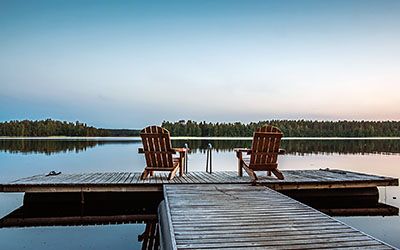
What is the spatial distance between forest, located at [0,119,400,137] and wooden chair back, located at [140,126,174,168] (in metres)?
40.2

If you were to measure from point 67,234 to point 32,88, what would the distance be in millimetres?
18858

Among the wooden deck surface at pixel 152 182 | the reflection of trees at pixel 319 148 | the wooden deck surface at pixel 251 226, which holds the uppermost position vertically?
the wooden deck surface at pixel 251 226

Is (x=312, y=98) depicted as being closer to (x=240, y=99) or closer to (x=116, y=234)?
(x=240, y=99)


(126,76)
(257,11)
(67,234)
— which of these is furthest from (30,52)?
(67,234)

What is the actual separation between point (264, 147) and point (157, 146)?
2.01 meters

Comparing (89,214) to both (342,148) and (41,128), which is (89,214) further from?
(41,128)

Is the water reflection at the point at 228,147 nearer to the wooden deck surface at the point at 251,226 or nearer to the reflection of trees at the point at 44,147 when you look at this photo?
the reflection of trees at the point at 44,147

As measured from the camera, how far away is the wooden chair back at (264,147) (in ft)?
24.0

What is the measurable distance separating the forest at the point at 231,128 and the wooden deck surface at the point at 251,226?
42715 mm

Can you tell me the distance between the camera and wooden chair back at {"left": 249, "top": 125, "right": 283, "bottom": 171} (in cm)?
733

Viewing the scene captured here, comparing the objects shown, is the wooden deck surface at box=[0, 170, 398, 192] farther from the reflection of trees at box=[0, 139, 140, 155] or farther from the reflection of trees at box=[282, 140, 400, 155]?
the reflection of trees at box=[0, 139, 140, 155]

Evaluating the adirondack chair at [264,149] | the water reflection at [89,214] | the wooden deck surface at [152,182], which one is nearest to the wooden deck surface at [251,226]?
the water reflection at [89,214]

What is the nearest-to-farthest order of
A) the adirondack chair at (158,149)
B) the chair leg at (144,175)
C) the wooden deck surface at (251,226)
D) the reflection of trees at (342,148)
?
the wooden deck surface at (251,226) → the adirondack chair at (158,149) → the chair leg at (144,175) → the reflection of trees at (342,148)

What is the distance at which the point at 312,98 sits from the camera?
23.7 metres
